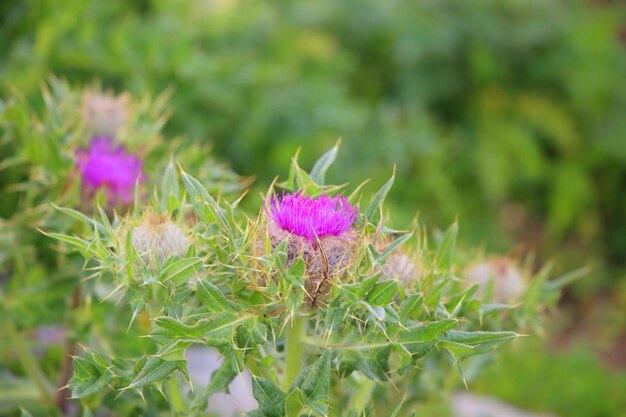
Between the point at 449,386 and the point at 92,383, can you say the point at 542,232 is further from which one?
the point at 92,383

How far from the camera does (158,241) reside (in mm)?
2084

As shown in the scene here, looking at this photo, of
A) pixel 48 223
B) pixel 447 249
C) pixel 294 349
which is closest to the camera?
pixel 294 349

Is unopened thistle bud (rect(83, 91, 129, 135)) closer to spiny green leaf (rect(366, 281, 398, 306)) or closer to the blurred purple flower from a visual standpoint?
the blurred purple flower

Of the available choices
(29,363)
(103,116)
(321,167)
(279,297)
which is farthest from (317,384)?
(103,116)

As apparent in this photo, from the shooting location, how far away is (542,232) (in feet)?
26.7

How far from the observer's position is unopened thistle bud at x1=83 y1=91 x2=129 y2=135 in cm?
313

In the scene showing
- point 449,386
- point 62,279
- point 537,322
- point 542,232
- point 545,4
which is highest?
point 62,279

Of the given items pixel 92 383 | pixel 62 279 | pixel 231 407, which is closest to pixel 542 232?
pixel 231 407

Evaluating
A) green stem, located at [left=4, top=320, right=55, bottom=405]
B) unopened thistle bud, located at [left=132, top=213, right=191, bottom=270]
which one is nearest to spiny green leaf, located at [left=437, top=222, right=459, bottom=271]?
unopened thistle bud, located at [left=132, top=213, right=191, bottom=270]

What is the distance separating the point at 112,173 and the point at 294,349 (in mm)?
1084

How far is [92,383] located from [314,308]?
2.00 feet

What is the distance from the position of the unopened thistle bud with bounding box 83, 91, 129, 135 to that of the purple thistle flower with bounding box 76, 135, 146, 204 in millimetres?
255

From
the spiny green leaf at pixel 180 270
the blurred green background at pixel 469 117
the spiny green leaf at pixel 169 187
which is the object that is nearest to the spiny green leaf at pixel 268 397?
the spiny green leaf at pixel 180 270

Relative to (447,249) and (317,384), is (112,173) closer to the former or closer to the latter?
(447,249)
